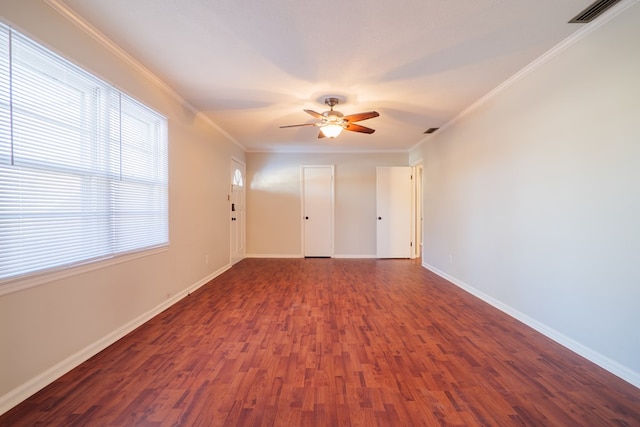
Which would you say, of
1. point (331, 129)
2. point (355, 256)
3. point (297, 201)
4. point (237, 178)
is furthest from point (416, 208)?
point (237, 178)

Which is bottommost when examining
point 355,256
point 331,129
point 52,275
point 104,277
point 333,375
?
point 333,375

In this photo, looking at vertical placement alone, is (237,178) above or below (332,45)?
below

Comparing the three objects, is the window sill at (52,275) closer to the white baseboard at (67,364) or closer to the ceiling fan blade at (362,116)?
the white baseboard at (67,364)

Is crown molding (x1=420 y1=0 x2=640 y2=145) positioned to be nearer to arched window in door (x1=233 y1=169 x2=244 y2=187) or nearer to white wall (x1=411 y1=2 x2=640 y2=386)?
white wall (x1=411 y1=2 x2=640 y2=386)

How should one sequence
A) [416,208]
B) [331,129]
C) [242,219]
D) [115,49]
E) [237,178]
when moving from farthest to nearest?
[416,208]
[242,219]
[237,178]
[331,129]
[115,49]

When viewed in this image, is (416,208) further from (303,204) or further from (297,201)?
(297,201)

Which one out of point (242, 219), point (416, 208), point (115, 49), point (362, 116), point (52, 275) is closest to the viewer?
point (52, 275)

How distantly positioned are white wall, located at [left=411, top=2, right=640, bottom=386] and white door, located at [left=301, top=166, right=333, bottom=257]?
327 cm

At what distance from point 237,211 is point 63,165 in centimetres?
381

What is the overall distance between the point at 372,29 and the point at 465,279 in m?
3.39

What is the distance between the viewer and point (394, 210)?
604 cm

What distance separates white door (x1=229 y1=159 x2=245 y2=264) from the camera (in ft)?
17.6

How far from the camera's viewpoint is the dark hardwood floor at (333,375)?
149cm

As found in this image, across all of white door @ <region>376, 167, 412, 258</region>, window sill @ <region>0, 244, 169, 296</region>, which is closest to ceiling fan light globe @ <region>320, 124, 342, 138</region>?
window sill @ <region>0, 244, 169, 296</region>
